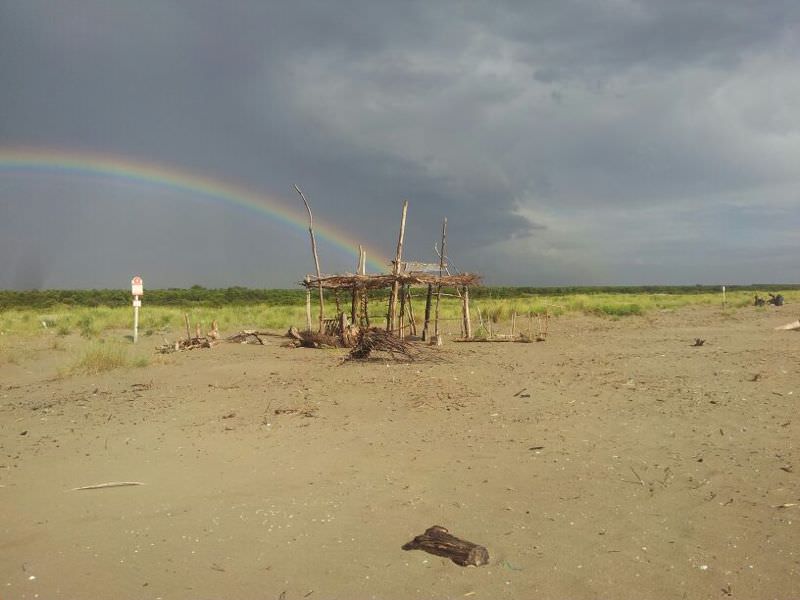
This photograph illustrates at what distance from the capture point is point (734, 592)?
4.06 metres

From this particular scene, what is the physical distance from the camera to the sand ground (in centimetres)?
432

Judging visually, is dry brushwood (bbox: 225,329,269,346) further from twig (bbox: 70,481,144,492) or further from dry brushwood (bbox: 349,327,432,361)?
twig (bbox: 70,481,144,492)

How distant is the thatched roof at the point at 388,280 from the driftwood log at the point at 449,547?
42.3 ft

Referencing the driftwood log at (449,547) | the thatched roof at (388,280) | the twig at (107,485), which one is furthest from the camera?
the thatched roof at (388,280)

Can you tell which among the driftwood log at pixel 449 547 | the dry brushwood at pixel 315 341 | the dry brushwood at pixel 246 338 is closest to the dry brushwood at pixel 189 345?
the dry brushwood at pixel 246 338

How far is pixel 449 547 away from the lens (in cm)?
463

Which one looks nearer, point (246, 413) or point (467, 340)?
point (246, 413)

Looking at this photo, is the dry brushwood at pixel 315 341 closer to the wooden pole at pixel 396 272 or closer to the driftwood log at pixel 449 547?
the wooden pole at pixel 396 272

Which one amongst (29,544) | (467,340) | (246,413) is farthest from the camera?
(467,340)

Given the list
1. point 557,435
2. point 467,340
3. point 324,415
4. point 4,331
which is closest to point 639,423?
point 557,435

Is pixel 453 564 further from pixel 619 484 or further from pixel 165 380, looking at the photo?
pixel 165 380

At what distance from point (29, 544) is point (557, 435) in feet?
19.0

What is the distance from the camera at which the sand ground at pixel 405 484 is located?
4.32 meters

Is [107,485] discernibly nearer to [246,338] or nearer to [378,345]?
[378,345]
